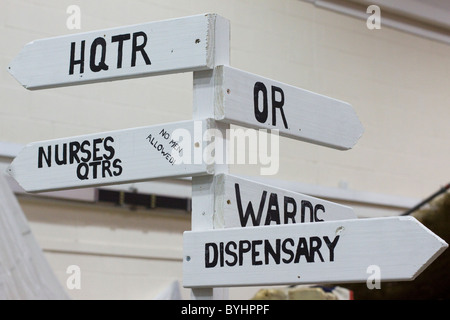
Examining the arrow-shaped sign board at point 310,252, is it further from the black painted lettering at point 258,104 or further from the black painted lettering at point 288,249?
the black painted lettering at point 258,104

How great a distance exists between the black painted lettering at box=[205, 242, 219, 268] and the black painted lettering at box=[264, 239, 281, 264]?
0.30 feet

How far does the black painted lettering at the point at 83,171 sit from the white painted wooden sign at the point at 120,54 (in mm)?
167

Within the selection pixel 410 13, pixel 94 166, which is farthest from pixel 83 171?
pixel 410 13

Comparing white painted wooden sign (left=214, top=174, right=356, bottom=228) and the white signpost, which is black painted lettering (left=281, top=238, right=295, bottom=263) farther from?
white painted wooden sign (left=214, top=174, right=356, bottom=228)

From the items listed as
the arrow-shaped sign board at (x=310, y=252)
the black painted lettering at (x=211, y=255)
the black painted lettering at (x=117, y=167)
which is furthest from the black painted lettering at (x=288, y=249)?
the black painted lettering at (x=117, y=167)

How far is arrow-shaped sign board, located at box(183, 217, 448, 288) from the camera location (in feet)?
3.57

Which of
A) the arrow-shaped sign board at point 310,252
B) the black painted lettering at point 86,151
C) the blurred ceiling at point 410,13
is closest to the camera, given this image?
the arrow-shaped sign board at point 310,252

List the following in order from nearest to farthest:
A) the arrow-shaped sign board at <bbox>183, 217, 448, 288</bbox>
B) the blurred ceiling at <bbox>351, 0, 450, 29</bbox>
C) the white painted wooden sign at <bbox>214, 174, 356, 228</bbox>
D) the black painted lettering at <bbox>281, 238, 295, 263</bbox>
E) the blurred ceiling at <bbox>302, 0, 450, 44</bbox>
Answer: the arrow-shaped sign board at <bbox>183, 217, 448, 288</bbox> → the black painted lettering at <bbox>281, 238, 295, 263</bbox> → the white painted wooden sign at <bbox>214, 174, 356, 228</bbox> → the blurred ceiling at <bbox>302, 0, 450, 44</bbox> → the blurred ceiling at <bbox>351, 0, 450, 29</bbox>

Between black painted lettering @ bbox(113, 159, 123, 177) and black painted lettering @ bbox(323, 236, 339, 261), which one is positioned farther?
black painted lettering @ bbox(113, 159, 123, 177)

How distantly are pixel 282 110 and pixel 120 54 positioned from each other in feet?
1.10

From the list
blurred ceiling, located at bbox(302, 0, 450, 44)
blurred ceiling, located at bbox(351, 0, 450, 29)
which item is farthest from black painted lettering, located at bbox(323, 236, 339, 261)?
blurred ceiling, located at bbox(351, 0, 450, 29)

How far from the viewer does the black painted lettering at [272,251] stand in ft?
3.98

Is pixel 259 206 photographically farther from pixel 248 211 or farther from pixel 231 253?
pixel 231 253

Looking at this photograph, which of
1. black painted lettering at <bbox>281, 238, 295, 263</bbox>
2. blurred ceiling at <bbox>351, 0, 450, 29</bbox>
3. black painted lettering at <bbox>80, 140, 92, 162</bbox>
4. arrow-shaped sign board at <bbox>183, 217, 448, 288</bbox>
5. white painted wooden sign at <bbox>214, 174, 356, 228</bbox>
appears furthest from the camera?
blurred ceiling at <bbox>351, 0, 450, 29</bbox>
